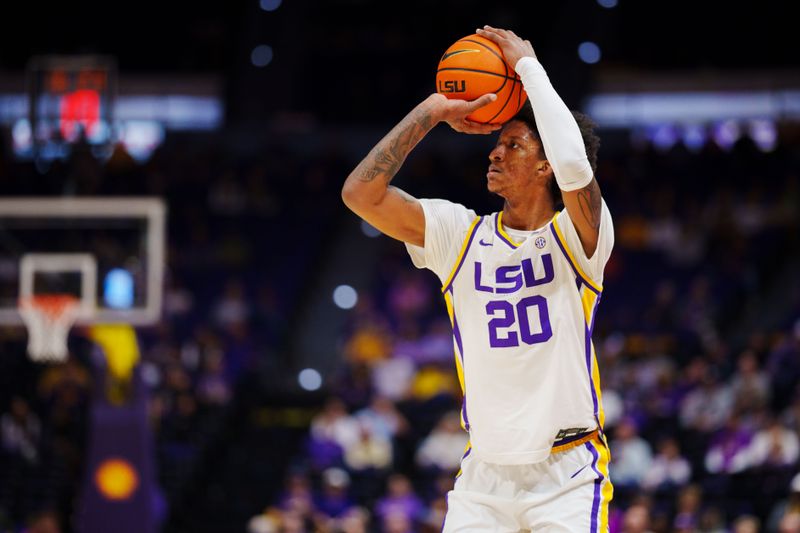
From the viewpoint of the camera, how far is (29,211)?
14.1m

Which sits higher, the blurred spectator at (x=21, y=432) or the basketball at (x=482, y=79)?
the basketball at (x=482, y=79)

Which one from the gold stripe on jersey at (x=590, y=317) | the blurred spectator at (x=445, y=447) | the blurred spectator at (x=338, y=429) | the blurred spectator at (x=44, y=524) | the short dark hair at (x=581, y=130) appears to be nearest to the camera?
the gold stripe on jersey at (x=590, y=317)

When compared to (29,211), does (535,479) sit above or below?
below

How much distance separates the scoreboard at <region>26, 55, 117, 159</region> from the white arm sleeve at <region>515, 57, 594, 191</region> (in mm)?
10108

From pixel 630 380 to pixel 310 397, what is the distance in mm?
4994

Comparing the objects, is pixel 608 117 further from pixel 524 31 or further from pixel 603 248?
pixel 603 248

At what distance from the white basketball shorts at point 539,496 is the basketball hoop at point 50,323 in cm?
955

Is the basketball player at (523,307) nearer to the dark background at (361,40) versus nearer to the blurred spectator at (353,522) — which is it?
the blurred spectator at (353,522)

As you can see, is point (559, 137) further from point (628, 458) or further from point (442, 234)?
point (628, 458)

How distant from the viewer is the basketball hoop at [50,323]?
1346cm

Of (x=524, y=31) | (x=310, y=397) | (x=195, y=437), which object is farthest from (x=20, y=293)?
(x=524, y=31)

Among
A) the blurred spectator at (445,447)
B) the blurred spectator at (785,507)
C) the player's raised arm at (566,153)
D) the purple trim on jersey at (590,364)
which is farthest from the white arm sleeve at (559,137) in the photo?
the blurred spectator at (445,447)

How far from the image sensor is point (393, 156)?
4.96m

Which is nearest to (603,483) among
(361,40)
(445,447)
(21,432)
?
(445,447)
